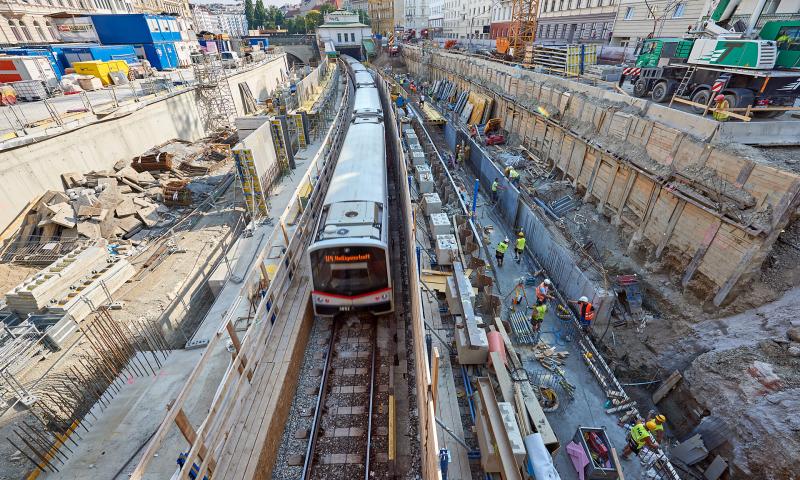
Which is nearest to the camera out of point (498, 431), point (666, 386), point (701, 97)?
point (498, 431)

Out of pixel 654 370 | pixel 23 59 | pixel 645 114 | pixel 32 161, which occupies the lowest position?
pixel 654 370

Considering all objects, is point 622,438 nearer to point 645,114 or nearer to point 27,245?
point 645,114

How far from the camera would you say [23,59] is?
75.9 ft

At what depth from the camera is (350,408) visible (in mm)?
8031

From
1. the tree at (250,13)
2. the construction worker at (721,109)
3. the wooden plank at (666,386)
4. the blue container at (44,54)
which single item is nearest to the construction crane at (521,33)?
the construction worker at (721,109)

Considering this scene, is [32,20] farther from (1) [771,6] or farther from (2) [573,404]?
(1) [771,6]

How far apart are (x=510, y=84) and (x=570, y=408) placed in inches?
951

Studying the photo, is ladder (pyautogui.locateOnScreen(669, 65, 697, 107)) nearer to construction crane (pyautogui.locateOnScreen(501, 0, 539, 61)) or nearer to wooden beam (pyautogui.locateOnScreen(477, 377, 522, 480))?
wooden beam (pyautogui.locateOnScreen(477, 377, 522, 480))

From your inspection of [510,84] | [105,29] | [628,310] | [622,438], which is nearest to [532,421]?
[622,438]

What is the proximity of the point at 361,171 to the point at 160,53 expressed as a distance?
3938 cm

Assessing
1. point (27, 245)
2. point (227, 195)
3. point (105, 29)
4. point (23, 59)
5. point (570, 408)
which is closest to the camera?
point (570, 408)

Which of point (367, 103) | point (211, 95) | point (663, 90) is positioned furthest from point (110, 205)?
point (663, 90)

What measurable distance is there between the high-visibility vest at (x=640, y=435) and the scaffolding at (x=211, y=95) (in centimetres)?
3178

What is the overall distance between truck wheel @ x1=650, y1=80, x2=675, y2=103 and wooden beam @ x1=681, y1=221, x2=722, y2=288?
24.9ft
